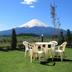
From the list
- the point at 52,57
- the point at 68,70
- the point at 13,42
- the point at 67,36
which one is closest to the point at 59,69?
the point at 68,70

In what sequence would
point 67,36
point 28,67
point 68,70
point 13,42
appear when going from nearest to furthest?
point 68,70
point 28,67
point 13,42
point 67,36

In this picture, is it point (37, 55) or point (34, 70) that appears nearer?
point (34, 70)

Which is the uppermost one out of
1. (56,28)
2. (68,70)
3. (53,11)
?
(53,11)

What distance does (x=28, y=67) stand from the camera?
8.98m

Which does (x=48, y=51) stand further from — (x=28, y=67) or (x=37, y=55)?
(x=28, y=67)

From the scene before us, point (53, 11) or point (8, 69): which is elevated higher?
point (53, 11)

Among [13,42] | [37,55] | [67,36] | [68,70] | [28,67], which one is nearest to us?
[68,70]

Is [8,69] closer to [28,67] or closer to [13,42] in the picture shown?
[28,67]

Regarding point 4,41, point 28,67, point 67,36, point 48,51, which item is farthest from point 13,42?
point 28,67

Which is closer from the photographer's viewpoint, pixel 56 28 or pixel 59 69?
pixel 59 69

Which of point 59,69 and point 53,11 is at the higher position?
point 53,11

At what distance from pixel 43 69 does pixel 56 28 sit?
70.2 ft

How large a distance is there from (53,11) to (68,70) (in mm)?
20515

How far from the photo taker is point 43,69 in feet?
28.0
